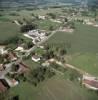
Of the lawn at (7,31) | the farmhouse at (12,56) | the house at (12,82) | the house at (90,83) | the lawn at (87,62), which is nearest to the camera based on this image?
the house at (12,82)

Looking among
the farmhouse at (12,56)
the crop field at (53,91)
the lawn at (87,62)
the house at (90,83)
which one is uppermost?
the farmhouse at (12,56)

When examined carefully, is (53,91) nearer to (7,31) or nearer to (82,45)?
(82,45)

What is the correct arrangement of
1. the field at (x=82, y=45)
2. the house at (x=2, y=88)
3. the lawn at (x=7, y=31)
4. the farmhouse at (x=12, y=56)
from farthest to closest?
the lawn at (x=7, y=31), the field at (x=82, y=45), the farmhouse at (x=12, y=56), the house at (x=2, y=88)

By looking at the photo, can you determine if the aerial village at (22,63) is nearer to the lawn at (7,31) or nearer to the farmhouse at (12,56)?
the farmhouse at (12,56)

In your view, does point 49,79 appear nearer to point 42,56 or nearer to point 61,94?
point 61,94

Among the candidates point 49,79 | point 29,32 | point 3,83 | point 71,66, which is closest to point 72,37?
point 29,32

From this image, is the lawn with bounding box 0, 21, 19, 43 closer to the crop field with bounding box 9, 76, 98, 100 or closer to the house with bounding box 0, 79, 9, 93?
the house with bounding box 0, 79, 9, 93

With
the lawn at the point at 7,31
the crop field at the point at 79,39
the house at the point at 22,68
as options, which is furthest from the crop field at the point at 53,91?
the lawn at the point at 7,31
